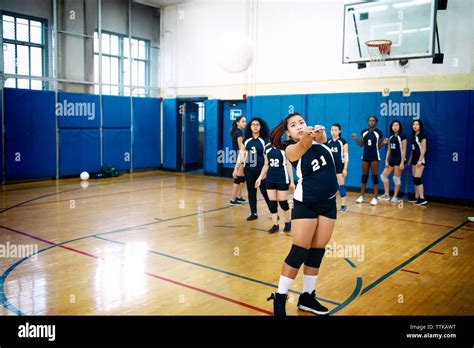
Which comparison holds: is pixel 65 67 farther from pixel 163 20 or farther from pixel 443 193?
pixel 443 193

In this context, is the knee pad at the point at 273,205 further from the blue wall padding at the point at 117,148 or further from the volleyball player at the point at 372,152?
the blue wall padding at the point at 117,148

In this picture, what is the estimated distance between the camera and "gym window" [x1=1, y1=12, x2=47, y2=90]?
1309cm

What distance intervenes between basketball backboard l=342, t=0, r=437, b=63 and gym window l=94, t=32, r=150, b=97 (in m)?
8.38

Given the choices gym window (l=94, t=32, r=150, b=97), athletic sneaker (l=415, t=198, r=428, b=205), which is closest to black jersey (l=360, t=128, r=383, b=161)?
athletic sneaker (l=415, t=198, r=428, b=205)

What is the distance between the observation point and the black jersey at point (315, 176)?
13.6 ft

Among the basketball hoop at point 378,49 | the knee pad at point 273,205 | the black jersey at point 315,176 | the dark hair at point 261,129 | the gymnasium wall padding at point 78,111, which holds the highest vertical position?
the basketball hoop at point 378,49

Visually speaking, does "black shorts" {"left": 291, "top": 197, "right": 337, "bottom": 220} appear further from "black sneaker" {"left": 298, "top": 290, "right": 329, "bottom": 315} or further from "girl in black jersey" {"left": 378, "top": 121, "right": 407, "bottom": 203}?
"girl in black jersey" {"left": 378, "top": 121, "right": 407, "bottom": 203}

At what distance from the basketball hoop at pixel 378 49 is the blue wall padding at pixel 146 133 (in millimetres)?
8919

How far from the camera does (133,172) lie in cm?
1695

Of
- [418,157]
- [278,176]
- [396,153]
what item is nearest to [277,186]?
[278,176]

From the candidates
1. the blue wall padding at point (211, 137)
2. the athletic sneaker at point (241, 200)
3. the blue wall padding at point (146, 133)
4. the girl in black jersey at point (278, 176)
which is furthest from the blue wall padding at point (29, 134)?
the girl in black jersey at point (278, 176)

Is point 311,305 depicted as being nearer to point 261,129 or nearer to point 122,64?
point 261,129

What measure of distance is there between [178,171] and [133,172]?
173cm
